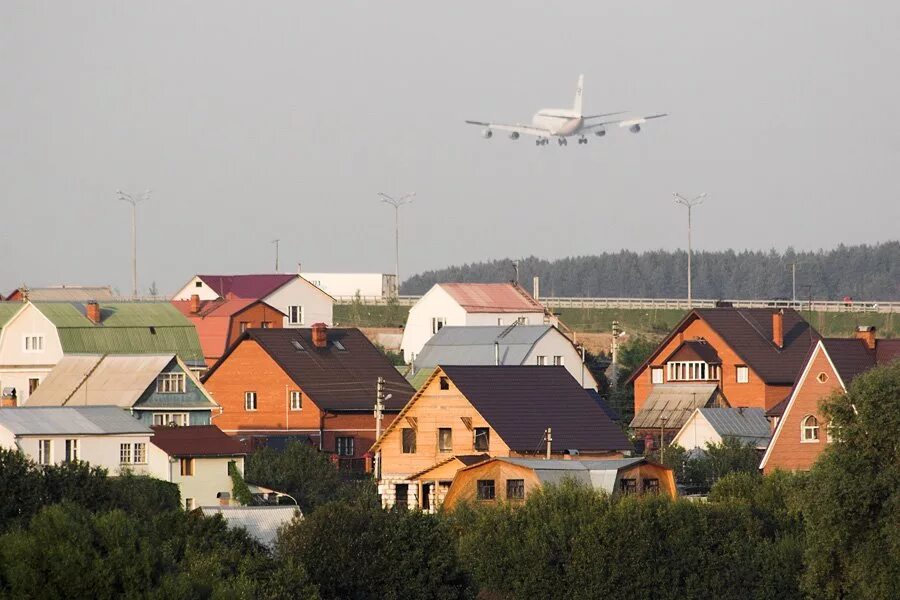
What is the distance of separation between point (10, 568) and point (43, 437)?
26244 mm

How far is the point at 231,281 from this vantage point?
128 metres

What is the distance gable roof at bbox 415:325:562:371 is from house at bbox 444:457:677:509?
30992 mm

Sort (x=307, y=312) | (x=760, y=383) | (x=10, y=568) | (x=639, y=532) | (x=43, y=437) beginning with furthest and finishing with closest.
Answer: (x=307, y=312), (x=760, y=383), (x=43, y=437), (x=639, y=532), (x=10, y=568)

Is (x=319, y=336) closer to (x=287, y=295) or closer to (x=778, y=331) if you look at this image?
(x=778, y=331)

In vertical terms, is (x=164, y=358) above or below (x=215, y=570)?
above

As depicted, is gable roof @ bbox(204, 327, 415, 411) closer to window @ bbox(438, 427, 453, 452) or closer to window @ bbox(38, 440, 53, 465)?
window @ bbox(438, 427, 453, 452)

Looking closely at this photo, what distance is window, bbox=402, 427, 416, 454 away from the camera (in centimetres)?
6869

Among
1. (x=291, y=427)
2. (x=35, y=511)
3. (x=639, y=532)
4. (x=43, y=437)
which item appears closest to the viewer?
(x=35, y=511)

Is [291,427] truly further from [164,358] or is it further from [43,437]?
[43,437]

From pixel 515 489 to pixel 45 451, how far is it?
1479 centimetres

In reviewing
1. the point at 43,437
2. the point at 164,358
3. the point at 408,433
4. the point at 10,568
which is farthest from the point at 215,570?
the point at 164,358

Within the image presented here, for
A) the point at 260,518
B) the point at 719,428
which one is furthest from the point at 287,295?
the point at 260,518

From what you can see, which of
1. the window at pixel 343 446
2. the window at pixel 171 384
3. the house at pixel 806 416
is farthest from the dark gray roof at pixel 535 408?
the window at pixel 343 446

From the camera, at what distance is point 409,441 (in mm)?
68875
